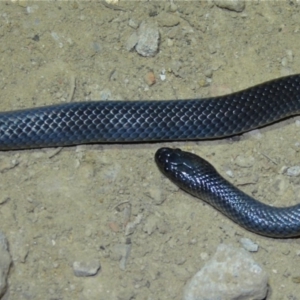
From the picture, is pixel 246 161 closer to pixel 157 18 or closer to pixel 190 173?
pixel 190 173

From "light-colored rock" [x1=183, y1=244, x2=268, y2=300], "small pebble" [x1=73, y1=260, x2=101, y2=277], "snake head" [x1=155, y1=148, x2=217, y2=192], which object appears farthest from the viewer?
"snake head" [x1=155, y1=148, x2=217, y2=192]

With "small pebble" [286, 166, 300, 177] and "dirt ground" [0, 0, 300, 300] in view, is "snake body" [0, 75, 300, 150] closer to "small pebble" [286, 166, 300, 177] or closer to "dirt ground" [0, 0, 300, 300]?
"dirt ground" [0, 0, 300, 300]

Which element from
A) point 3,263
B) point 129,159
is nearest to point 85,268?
point 3,263

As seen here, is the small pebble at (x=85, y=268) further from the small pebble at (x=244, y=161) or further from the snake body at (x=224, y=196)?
the small pebble at (x=244, y=161)

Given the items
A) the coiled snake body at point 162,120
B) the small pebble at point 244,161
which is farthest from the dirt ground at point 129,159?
the coiled snake body at point 162,120

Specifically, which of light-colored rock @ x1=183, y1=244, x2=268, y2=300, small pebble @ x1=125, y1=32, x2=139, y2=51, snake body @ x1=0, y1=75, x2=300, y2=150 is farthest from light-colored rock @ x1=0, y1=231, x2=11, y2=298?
small pebble @ x1=125, y1=32, x2=139, y2=51
